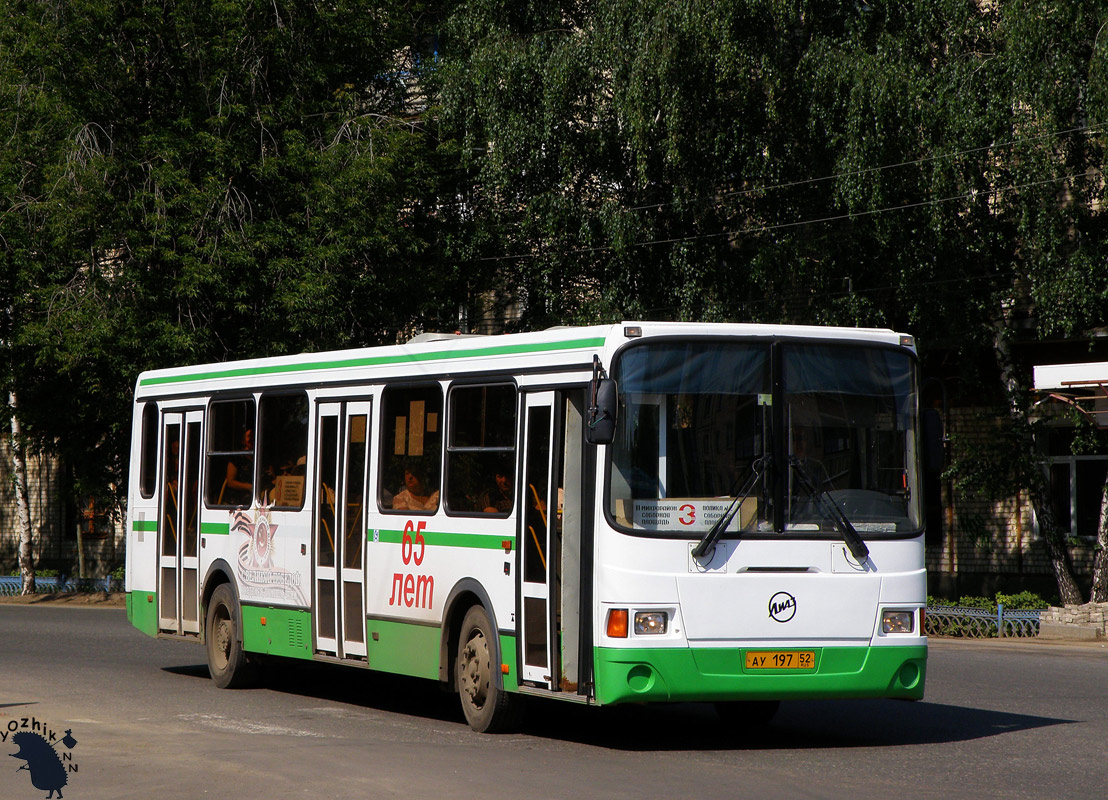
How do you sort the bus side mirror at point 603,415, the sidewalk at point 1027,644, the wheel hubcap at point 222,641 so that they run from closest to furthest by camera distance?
the bus side mirror at point 603,415, the wheel hubcap at point 222,641, the sidewalk at point 1027,644

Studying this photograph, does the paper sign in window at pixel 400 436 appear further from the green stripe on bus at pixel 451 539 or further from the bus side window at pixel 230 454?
the bus side window at pixel 230 454

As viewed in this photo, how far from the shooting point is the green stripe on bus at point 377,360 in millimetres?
11192

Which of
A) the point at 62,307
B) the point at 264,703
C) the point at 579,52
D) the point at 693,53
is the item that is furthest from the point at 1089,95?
the point at 62,307

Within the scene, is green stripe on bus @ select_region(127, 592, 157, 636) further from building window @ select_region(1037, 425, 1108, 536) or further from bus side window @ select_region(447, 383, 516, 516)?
building window @ select_region(1037, 425, 1108, 536)

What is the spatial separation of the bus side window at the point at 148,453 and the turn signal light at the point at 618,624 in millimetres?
A: 8163

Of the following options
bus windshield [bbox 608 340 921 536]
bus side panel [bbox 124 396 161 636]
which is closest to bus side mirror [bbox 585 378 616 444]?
bus windshield [bbox 608 340 921 536]

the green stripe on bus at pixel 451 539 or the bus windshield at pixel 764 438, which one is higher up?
the bus windshield at pixel 764 438

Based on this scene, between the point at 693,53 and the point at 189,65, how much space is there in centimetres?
975

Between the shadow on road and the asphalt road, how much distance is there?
0.08ft

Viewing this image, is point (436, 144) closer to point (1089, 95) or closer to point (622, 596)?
point (1089, 95)

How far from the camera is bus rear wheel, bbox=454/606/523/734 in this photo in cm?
1141

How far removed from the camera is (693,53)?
2438 cm

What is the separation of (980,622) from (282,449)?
13987mm

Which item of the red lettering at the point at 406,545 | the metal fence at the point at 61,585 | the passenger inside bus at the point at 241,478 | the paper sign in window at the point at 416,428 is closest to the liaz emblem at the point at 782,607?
the red lettering at the point at 406,545
